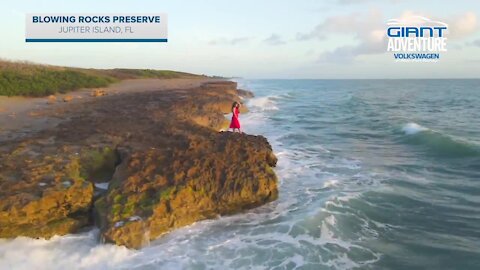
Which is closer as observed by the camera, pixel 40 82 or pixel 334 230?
pixel 334 230

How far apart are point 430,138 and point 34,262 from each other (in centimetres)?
1756

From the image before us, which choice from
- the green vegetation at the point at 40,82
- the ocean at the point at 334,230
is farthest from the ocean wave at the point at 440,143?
the green vegetation at the point at 40,82

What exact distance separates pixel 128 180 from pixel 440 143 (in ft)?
48.1

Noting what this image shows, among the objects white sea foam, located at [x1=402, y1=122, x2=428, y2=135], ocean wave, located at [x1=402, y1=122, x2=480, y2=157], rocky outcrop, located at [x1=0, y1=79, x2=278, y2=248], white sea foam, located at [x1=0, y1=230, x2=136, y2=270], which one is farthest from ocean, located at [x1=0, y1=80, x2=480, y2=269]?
white sea foam, located at [x1=402, y1=122, x2=428, y2=135]

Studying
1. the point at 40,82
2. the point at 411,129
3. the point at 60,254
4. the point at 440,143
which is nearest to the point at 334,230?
the point at 60,254

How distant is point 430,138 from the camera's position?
61.9 ft

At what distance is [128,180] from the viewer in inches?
344

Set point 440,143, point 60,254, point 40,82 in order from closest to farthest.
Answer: point 60,254 < point 440,143 < point 40,82

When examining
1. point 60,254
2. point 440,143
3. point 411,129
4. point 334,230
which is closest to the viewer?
point 60,254

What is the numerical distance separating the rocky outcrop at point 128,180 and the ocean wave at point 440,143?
8.86 metres

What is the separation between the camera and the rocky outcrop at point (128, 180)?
308 inches

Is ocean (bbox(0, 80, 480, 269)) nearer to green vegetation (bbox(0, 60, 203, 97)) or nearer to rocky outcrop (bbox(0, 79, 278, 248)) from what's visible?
rocky outcrop (bbox(0, 79, 278, 248))

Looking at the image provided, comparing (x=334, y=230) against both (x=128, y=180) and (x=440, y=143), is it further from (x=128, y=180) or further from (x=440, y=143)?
(x=440, y=143)

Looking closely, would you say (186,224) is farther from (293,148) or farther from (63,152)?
(293,148)
